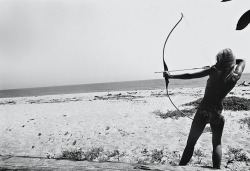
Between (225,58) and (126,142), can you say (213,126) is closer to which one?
(225,58)

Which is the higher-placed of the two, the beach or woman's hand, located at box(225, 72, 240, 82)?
woman's hand, located at box(225, 72, 240, 82)

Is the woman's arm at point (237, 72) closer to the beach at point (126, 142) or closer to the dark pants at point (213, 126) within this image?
the dark pants at point (213, 126)

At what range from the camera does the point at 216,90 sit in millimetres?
3740

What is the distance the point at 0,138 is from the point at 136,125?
5525mm

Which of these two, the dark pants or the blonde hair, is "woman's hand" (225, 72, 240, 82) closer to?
the blonde hair

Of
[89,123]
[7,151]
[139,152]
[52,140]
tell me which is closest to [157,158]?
[139,152]

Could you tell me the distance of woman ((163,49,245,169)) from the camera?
3.55m

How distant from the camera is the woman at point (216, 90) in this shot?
3549 mm

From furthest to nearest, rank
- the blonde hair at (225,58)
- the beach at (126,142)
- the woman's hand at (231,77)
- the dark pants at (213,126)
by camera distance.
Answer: the beach at (126,142), the dark pants at (213,126), the woman's hand at (231,77), the blonde hair at (225,58)

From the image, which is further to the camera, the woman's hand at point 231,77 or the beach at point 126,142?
the beach at point 126,142

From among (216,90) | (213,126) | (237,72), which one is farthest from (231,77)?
(213,126)

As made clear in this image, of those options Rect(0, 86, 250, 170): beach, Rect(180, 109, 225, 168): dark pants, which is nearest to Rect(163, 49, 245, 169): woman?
Rect(180, 109, 225, 168): dark pants

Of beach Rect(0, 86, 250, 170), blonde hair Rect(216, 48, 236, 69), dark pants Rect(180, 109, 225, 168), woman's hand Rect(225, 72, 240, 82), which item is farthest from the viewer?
beach Rect(0, 86, 250, 170)

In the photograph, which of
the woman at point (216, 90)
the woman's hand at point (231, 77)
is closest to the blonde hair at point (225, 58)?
the woman at point (216, 90)
